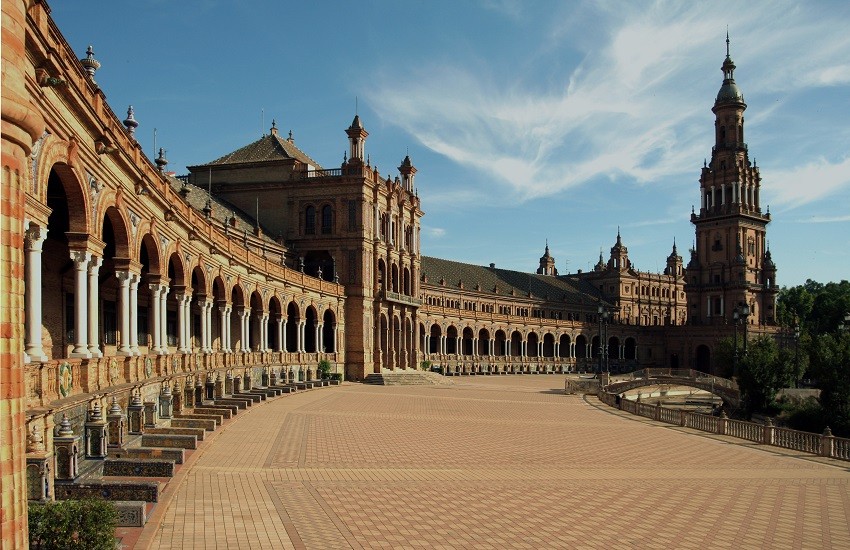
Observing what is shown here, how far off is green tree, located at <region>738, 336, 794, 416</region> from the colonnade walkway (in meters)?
25.6

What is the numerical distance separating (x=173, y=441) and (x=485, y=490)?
807cm

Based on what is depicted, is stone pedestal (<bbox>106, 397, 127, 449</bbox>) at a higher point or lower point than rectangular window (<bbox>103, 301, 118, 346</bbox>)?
lower

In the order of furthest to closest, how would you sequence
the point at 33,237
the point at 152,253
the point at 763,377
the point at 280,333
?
the point at 763,377 < the point at 280,333 < the point at 152,253 < the point at 33,237

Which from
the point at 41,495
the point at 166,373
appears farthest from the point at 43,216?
the point at 166,373

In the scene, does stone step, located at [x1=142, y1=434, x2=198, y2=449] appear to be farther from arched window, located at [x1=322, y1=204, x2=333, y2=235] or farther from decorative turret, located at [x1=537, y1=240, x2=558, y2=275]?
decorative turret, located at [x1=537, y1=240, x2=558, y2=275]

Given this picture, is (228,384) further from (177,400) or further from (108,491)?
(108,491)

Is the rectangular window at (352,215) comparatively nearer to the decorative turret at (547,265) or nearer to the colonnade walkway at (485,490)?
the colonnade walkway at (485,490)

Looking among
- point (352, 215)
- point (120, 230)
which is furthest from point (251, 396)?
point (352, 215)

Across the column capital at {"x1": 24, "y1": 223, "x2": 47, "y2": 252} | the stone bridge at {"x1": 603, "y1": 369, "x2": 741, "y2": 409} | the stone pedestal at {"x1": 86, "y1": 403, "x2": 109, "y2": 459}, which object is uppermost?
the column capital at {"x1": 24, "y1": 223, "x2": 47, "y2": 252}

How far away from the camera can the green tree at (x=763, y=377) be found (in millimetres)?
54156

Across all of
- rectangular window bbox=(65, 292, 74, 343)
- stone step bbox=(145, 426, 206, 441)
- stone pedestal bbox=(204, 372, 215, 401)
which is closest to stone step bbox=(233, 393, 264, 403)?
stone pedestal bbox=(204, 372, 215, 401)

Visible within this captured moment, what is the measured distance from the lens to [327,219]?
66.6 metres

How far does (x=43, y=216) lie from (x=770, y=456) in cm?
2256

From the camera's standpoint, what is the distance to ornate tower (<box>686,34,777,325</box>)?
117 metres
